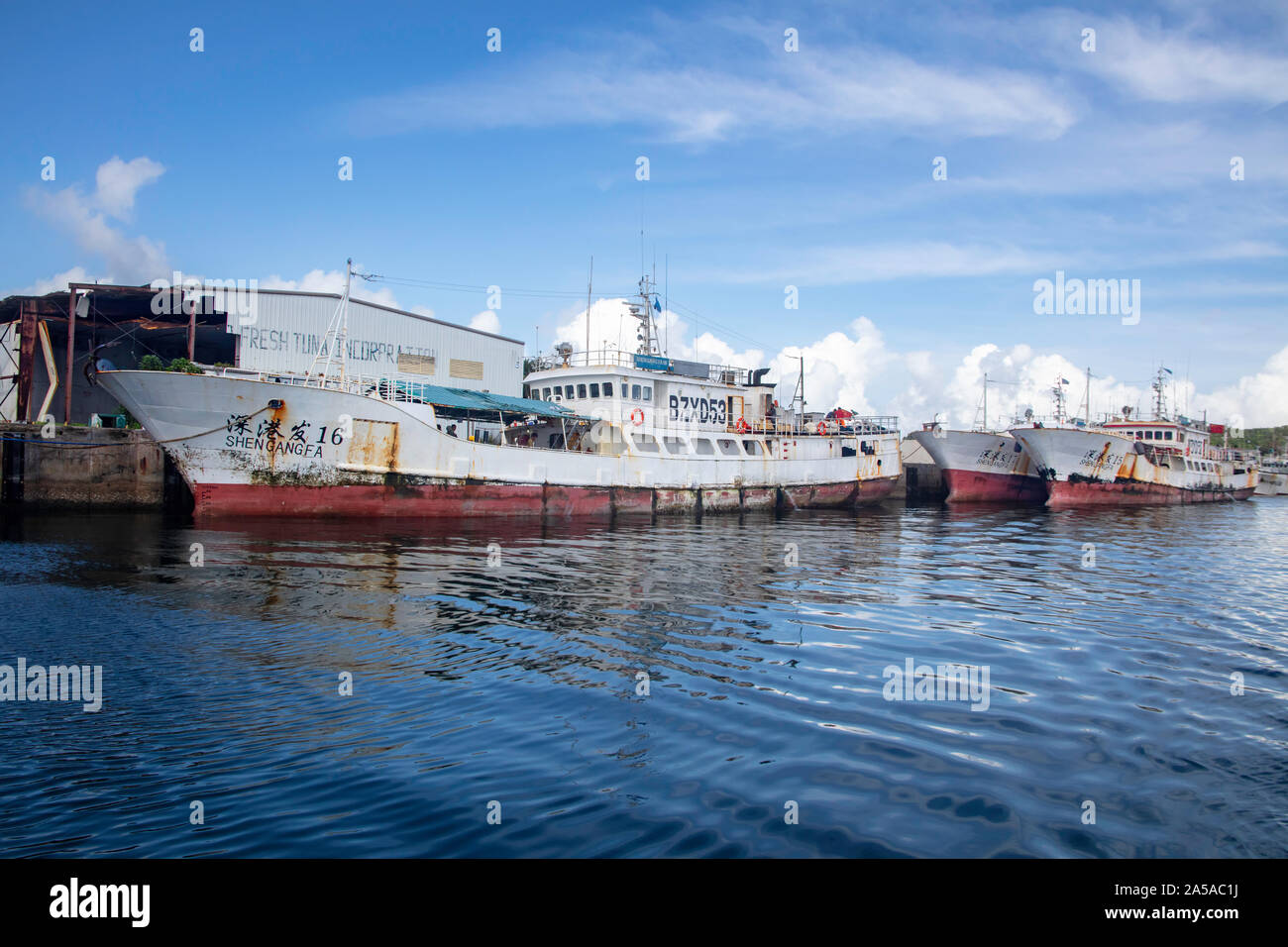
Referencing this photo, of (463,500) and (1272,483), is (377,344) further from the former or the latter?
(1272,483)

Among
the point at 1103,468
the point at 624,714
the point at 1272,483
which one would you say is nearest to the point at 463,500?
the point at 624,714

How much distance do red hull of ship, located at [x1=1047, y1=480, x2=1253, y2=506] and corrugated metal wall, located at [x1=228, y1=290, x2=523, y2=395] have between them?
31358mm

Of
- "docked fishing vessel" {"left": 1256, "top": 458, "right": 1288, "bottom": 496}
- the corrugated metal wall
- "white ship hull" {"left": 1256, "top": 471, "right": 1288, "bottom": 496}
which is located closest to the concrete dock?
the corrugated metal wall

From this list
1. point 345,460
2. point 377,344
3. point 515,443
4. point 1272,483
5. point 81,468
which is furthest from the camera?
point 1272,483

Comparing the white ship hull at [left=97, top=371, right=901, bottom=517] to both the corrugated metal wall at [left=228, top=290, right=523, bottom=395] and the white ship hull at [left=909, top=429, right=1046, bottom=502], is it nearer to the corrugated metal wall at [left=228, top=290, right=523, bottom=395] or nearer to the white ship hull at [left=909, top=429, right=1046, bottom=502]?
the corrugated metal wall at [left=228, top=290, right=523, bottom=395]

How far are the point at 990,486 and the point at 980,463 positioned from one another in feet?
6.24

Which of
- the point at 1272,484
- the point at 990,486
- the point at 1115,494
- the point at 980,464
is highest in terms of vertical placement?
the point at 980,464

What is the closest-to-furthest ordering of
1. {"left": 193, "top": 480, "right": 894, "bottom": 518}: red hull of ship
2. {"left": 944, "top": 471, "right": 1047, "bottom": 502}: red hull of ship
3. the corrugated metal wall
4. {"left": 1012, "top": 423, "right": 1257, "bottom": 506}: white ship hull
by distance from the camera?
{"left": 193, "top": 480, "right": 894, "bottom": 518}: red hull of ship
the corrugated metal wall
{"left": 1012, "top": 423, "right": 1257, "bottom": 506}: white ship hull
{"left": 944, "top": 471, "right": 1047, "bottom": 502}: red hull of ship

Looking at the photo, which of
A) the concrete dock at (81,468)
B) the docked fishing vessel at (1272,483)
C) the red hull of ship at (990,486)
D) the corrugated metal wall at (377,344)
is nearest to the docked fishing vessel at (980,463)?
the red hull of ship at (990,486)

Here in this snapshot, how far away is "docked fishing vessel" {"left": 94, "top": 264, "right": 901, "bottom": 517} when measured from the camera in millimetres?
23625

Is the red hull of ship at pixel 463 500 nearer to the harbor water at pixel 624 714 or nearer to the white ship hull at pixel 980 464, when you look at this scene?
the harbor water at pixel 624 714

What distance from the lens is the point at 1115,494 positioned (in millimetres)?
46219

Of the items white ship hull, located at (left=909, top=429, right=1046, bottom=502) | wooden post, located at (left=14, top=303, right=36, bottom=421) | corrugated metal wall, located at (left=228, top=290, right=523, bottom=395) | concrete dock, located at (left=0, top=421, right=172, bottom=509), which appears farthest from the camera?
white ship hull, located at (left=909, top=429, right=1046, bottom=502)
